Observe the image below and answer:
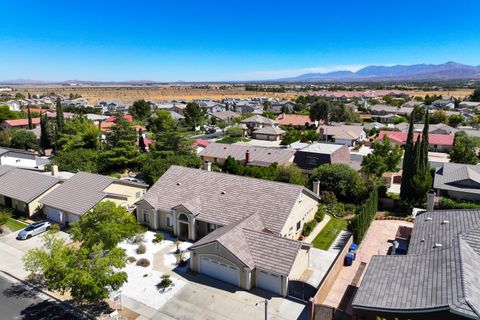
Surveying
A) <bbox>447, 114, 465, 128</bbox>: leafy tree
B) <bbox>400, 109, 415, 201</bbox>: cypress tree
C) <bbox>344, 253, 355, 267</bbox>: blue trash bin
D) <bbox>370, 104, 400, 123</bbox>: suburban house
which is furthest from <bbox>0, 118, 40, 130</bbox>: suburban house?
<bbox>447, 114, 465, 128</bbox>: leafy tree

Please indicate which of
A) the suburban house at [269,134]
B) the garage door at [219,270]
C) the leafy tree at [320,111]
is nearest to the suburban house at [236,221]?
the garage door at [219,270]

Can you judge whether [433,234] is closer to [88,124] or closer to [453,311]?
[453,311]

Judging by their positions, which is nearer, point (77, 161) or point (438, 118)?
point (77, 161)

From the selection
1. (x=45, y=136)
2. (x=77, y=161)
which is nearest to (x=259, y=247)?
(x=77, y=161)

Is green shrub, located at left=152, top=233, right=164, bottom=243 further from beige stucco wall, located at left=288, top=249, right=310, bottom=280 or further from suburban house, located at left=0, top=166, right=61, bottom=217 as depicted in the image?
suburban house, located at left=0, top=166, right=61, bottom=217

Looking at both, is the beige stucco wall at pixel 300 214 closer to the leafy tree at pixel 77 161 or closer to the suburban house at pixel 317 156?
the suburban house at pixel 317 156

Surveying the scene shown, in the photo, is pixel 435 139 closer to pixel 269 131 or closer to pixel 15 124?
pixel 269 131
